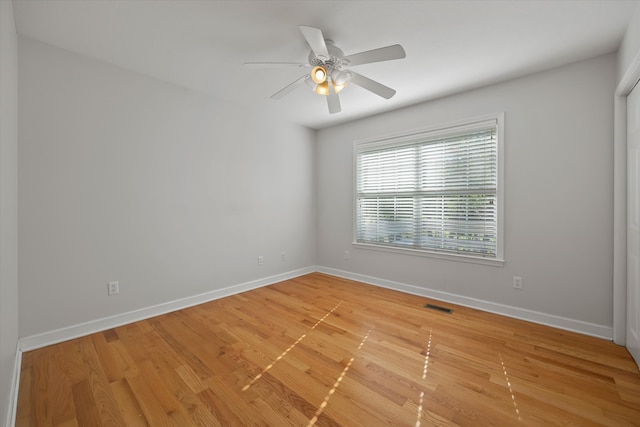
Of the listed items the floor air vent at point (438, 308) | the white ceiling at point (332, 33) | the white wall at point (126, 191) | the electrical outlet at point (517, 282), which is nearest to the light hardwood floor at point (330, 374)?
the floor air vent at point (438, 308)

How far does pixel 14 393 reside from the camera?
1.62 metres

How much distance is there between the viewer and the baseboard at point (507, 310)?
7.94 feet

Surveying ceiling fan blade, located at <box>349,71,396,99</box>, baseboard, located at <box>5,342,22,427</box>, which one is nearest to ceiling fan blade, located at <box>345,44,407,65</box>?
ceiling fan blade, located at <box>349,71,396,99</box>

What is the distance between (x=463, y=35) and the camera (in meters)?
2.11

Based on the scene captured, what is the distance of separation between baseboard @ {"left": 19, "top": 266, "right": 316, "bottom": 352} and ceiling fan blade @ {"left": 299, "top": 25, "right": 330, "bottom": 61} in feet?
9.36

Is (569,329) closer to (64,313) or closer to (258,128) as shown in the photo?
(258,128)

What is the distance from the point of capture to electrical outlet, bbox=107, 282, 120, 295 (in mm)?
2564

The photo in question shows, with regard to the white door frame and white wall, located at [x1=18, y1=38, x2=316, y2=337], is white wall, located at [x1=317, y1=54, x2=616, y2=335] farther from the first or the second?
white wall, located at [x1=18, y1=38, x2=316, y2=337]

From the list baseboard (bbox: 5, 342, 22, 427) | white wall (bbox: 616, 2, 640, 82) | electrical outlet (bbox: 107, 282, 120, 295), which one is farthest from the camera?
electrical outlet (bbox: 107, 282, 120, 295)

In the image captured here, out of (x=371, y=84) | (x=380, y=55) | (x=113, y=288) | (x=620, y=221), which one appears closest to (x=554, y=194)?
(x=620, y=221)

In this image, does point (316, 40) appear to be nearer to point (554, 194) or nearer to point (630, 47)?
point (630, 47)

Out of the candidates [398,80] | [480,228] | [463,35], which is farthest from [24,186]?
[480,228]

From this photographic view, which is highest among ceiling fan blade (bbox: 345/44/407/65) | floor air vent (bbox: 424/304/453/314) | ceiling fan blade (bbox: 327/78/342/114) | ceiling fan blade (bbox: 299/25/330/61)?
ceiling fan blade (bbox: 299/25/330/61)

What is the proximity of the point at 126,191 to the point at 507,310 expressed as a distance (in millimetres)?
4087
